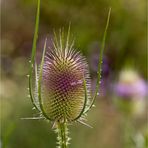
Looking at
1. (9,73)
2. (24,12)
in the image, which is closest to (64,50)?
(9,73)

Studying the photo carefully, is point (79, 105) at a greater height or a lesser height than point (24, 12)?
lesser

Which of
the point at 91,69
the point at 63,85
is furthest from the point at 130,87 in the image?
the point at 63,85

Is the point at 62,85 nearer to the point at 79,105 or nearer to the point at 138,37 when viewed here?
the point at 79,105

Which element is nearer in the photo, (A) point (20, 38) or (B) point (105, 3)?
(B) point (105, 3)

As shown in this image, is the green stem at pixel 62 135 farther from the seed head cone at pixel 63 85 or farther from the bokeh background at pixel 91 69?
the bokeh background at pixel 91 69

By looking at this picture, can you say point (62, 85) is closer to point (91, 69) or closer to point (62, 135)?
point (62, 135)

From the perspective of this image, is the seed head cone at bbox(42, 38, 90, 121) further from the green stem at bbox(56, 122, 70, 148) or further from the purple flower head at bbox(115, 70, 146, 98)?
the purple flower head at bbox(115, 70, 146, 98)

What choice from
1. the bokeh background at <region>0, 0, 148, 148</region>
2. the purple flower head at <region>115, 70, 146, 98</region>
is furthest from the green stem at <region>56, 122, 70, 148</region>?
the purple flower head at <region>115, 70, 146, 98</region>
